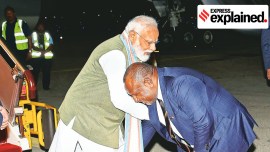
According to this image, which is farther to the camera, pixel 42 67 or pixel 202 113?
pixel 42 67

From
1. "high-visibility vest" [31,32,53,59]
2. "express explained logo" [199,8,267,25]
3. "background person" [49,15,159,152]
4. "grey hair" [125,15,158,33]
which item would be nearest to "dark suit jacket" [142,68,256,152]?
"background person" [49,15,159,152]

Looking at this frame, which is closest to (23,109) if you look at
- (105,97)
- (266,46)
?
(105,97)

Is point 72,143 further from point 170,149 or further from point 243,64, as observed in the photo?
point 243,64

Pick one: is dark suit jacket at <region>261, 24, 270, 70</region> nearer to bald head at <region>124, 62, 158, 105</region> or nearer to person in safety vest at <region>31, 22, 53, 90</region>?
bald head at <region>124, 62, 158, 105</region>

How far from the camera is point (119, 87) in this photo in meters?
3.64

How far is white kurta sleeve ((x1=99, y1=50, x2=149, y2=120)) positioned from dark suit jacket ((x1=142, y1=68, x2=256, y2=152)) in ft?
0.38

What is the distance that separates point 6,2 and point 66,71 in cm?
340

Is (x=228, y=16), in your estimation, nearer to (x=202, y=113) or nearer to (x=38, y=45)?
(x=38, y=45)

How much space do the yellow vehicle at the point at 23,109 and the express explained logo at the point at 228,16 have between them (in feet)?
56.8

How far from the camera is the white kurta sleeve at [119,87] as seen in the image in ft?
11.9

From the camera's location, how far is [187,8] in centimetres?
2458

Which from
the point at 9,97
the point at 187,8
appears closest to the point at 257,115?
the point at 9,97

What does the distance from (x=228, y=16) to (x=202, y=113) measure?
68.7 feet

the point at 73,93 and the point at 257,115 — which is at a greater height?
the point at 73,93
